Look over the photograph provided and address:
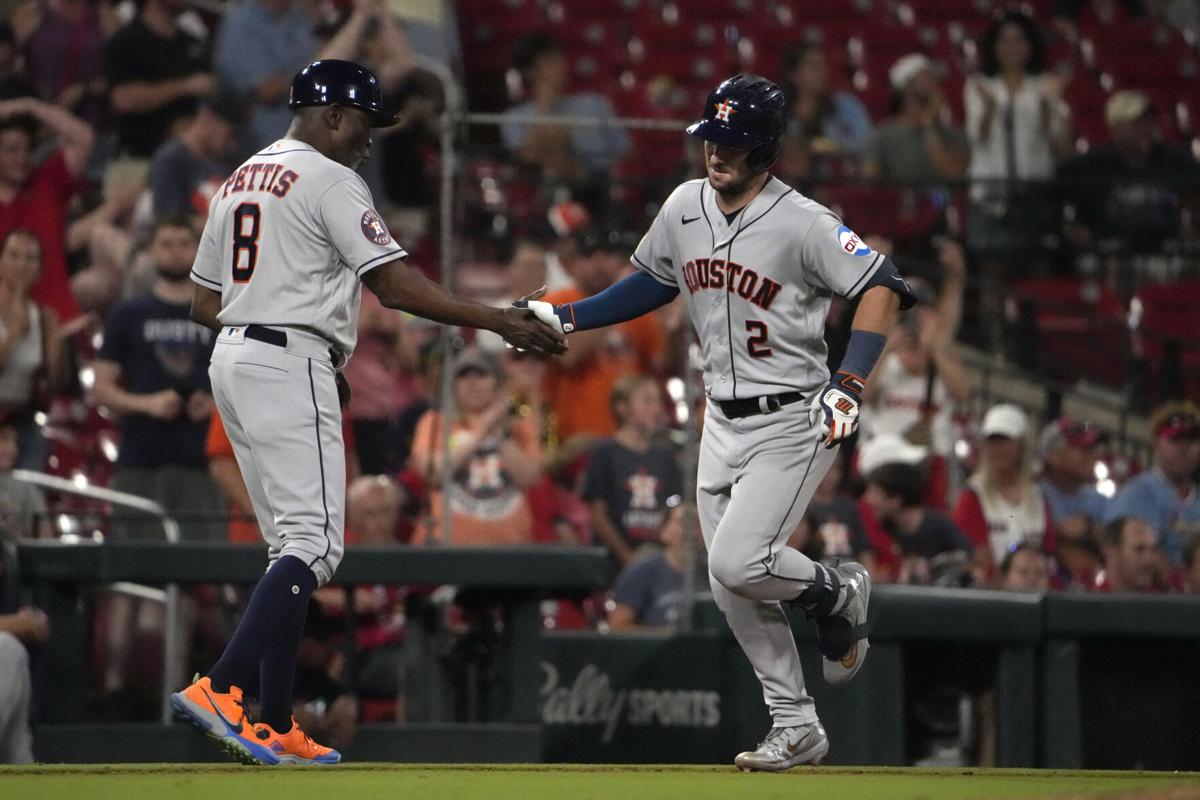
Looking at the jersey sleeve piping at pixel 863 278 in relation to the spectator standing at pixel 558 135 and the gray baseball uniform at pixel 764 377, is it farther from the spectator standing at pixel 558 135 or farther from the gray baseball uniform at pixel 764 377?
the spectator standing at pixel 558 135

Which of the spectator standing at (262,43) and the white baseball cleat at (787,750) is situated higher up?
the spectator standing at (262,43)

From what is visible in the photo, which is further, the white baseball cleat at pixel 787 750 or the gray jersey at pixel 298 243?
the white baseball cleat at pixel 787 750

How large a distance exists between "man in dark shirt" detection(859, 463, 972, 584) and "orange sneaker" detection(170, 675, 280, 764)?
391 centimetres

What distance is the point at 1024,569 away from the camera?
837 centimetres

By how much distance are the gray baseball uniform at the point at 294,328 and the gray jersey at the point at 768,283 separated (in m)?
0.97

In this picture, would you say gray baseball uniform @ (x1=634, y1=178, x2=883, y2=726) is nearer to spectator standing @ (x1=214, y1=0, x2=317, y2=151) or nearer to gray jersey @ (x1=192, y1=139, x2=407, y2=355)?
gray jersey @ (x1=192, y1=139, x2=407, y2=355)

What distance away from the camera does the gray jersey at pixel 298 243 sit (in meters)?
5.36

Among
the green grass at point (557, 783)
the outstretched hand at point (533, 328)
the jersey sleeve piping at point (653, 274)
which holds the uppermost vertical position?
Answer: the jersey sleeve piping at point (653, 274)

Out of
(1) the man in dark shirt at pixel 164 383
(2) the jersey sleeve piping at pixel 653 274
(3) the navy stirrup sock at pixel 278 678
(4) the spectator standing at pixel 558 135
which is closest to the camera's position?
(3) the navy stirrup sock at pixel 278 678

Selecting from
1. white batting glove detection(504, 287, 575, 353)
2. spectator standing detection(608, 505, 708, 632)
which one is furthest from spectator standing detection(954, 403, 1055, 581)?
white batting glove detection(504, 287, 575, 353)

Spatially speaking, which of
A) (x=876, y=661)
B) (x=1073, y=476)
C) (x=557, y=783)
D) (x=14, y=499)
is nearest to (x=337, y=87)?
(x=557, y=783)

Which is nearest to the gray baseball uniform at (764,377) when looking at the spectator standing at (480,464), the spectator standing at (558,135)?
the spectator standing at (480,464)

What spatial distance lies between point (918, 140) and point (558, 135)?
2330 millimetres

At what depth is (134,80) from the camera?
413 inches
